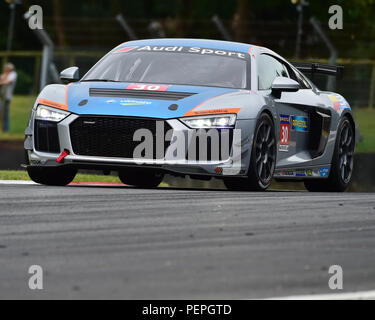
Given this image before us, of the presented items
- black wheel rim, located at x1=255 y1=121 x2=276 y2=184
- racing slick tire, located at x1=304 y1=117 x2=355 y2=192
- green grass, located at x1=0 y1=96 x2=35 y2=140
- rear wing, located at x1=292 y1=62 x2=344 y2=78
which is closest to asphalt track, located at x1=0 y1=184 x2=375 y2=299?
black wheel rim, located at x1=255 y1=121 x2=276 y2=184

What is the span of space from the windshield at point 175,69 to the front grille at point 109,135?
1008 mm

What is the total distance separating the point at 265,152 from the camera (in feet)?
34.6

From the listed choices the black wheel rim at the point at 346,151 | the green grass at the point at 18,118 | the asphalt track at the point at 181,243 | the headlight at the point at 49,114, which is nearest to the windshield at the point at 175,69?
the headlight at the point at 49,114

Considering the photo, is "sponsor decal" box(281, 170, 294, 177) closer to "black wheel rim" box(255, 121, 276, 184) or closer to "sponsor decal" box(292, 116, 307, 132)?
"sponsor decal" box(292, 116, 307, 132)

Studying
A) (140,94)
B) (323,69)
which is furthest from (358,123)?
(140,94)

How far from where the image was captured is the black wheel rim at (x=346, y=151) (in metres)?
12.4

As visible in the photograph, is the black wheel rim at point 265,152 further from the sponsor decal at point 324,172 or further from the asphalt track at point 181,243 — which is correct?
the sponsor decal at point 324,172

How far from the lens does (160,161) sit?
986 centimetres

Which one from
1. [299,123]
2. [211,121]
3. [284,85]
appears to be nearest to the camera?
[211,121]

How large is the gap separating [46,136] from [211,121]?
1497mm

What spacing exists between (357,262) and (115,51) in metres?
5.60

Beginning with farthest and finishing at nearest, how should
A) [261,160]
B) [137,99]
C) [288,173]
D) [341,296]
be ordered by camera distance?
[288,173], [261,160], [137,99], [341,296]

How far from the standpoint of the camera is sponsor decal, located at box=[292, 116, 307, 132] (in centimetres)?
1140

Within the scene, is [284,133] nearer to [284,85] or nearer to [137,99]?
[284,85]
